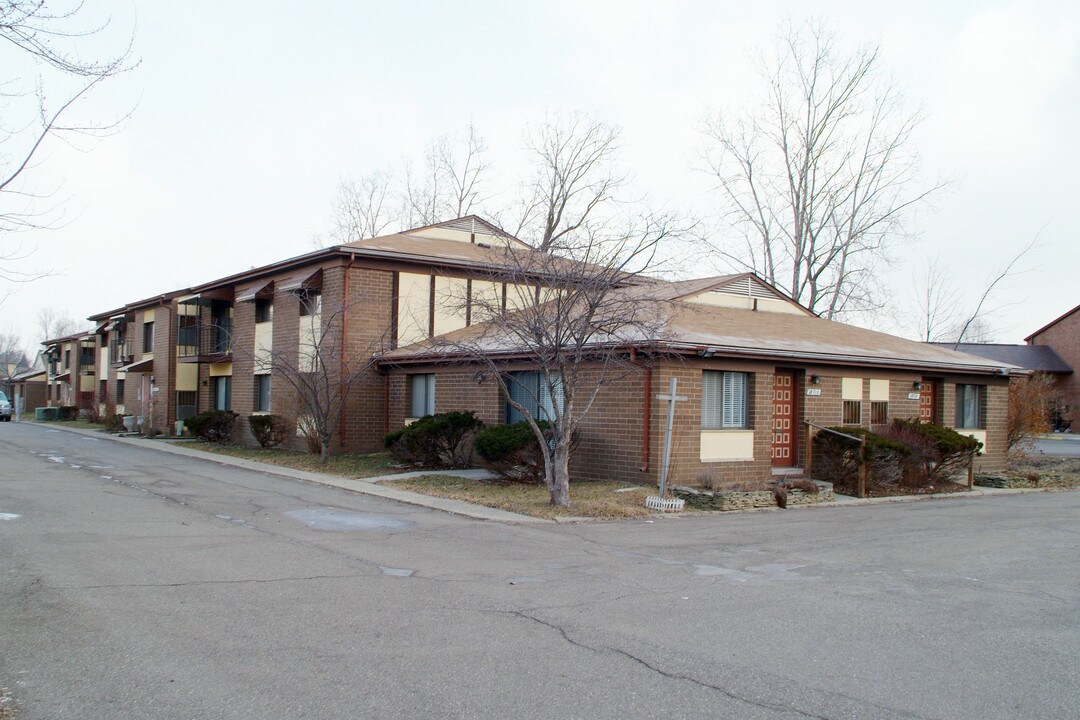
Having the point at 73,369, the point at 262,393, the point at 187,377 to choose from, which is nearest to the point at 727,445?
the point at 262,393

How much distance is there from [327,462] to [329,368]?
126 inches

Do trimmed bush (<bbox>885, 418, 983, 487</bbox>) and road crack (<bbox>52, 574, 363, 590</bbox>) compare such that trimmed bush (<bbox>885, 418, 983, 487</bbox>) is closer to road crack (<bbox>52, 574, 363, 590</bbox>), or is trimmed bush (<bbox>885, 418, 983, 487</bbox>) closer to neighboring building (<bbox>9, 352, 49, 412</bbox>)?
road crack (<bbox>52, 574, 363, 590</bbox>)

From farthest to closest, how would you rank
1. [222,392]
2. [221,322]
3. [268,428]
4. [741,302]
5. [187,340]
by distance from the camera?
[187,340] < [221,322] < [222,392] < [268,428] < [741,302]

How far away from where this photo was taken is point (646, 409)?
57.1 ft

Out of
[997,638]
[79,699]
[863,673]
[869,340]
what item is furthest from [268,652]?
[869,340]

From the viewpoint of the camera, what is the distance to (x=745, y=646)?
6.75 meters

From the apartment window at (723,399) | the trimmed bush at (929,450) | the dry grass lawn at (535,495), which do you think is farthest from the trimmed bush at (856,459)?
the dry grass lawn at (535,495)

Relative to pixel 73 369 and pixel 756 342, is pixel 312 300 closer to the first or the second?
pixel 756 342

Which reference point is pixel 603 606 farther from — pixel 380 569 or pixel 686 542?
pixel 686 542

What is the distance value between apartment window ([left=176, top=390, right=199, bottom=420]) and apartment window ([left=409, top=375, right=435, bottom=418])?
14.9 meters

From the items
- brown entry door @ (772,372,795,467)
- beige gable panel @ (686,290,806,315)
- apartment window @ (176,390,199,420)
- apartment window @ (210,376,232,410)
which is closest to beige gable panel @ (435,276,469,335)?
beige gable panel @ (686,290,806,315)

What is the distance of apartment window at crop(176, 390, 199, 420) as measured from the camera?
3634cm

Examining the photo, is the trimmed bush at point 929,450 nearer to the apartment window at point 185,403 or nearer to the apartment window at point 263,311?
the apartment window at point 263,311

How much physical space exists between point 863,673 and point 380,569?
5229mm
